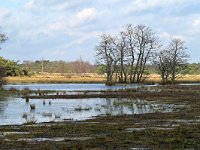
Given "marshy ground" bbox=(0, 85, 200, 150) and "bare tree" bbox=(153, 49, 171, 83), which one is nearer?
"marshy ground" bbox=(0, 85, 200, 150)

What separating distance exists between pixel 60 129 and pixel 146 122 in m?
5.35

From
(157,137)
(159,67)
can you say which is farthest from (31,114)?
(159,67)

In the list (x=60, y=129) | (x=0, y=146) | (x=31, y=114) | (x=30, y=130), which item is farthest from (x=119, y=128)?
(x=31, y=114)

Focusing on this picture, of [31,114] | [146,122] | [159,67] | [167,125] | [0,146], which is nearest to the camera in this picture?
[0,146]

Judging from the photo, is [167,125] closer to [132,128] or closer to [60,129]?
[132,128]

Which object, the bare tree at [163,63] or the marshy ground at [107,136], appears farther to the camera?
the bare tree at [163,63]

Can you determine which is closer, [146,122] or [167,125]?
[167,125]

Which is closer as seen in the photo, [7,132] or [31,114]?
[7,132]

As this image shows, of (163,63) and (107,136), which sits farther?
(163,63)

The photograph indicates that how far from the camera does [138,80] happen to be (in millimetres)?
105812

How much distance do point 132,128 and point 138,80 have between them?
85.0 metres

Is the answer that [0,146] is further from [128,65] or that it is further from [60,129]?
[128,65]

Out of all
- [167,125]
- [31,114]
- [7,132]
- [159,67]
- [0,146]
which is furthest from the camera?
[159,67]

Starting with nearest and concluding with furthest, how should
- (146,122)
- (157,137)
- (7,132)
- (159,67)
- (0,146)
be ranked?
1. (0,146)
2. (157,137)
3. (7,132)
4. (146,122)
5. (159,67)
